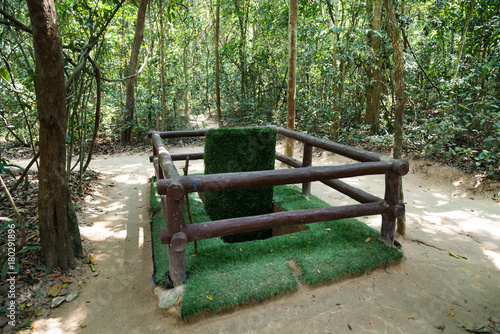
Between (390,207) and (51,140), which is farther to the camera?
(390,207)

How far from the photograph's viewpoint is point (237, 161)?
3.79m

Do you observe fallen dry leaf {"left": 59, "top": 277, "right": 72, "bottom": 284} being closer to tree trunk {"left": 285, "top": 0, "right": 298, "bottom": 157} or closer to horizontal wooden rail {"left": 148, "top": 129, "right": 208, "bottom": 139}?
horizontal wooden rail {"left": 148, "top": 129, "right": 208, "bottom": 139}

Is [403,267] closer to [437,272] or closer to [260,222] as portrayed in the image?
[437,272]

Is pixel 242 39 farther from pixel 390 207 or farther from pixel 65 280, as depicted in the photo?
pixel 65 280

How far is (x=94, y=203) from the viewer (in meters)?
4.80

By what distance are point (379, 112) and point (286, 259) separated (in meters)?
7.00

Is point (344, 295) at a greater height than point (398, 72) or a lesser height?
lesser

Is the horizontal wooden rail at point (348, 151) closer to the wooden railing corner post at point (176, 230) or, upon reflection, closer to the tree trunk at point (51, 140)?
the wooden railing corner post at point (176, 230)

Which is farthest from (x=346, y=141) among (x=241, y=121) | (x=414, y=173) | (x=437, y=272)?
(x=437, y=272)

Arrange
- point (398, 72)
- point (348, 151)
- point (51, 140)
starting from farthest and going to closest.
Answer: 1. point (398, 72)
2. point (348, 151)
3. point (51, 140)

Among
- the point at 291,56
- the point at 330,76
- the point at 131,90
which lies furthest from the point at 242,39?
the point at 291,56

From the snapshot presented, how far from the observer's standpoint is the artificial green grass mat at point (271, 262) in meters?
2.28

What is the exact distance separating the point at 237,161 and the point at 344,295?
1.96 m

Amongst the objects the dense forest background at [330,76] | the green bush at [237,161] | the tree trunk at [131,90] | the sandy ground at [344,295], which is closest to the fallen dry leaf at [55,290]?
the sandy ground at [344,295]
